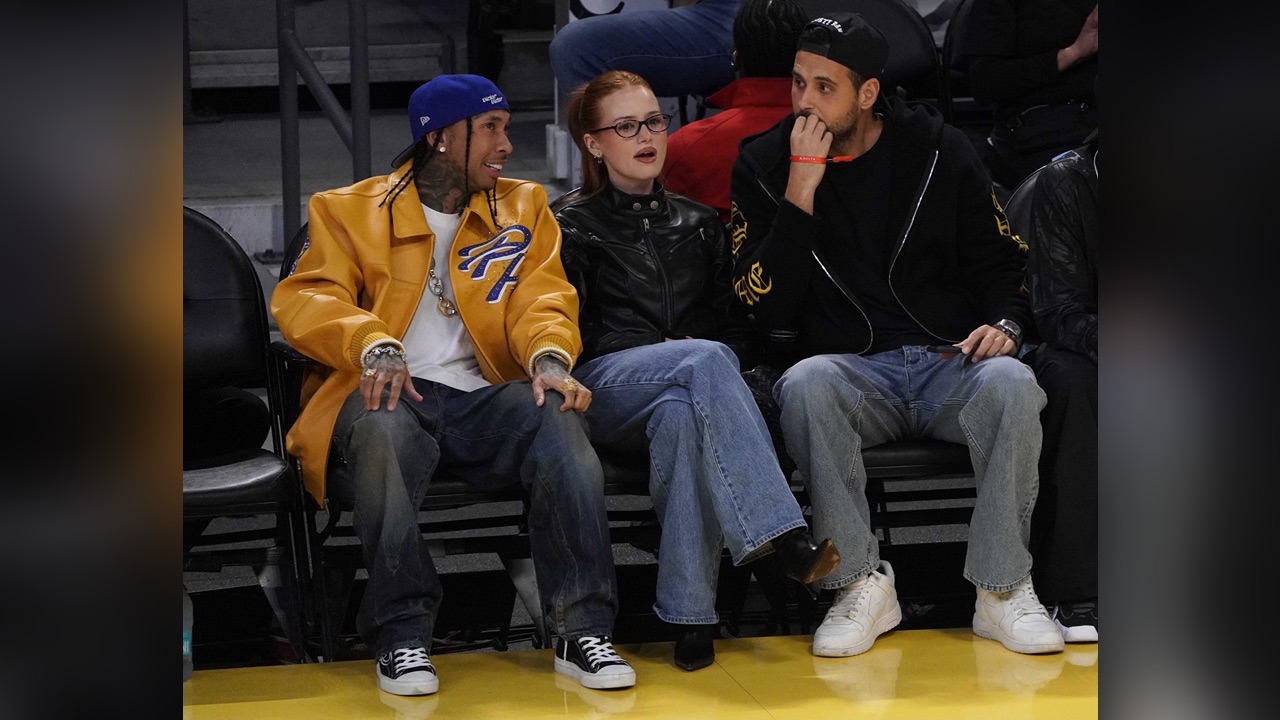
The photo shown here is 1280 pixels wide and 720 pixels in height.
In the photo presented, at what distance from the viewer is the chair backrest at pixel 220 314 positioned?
321 cm

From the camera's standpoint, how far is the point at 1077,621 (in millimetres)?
3072

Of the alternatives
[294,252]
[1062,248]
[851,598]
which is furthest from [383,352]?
[1062,248]

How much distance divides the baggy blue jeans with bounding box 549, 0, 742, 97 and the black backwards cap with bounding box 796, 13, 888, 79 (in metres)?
0.73

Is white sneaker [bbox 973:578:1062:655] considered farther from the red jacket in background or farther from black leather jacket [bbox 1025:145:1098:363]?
the red jacket in background

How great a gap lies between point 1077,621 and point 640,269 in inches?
48.4

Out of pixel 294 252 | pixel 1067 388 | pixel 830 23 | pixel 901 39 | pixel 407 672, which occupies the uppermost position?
pixel 901 39

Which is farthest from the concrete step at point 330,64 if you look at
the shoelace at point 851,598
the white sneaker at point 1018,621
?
the white sneaker at point 1018,621

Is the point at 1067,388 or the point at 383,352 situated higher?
the point at 383,352

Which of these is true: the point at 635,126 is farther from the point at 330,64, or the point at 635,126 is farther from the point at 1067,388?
Answer: the point at 330,64

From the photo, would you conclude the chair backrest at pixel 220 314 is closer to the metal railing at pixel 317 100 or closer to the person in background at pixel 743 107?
the metal railing at pixel 317 100

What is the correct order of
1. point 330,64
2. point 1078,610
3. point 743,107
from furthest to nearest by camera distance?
point 330,64
point 743,107
point 1078,610

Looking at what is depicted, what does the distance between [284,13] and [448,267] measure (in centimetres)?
141
